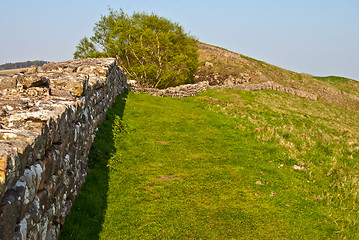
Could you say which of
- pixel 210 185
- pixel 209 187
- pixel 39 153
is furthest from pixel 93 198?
A: pixel 210 185

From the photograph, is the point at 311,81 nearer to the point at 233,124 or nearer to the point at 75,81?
the point at 233,124

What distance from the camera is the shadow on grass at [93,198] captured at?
19.7 ft

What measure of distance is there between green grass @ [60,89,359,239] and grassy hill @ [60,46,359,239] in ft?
0.10

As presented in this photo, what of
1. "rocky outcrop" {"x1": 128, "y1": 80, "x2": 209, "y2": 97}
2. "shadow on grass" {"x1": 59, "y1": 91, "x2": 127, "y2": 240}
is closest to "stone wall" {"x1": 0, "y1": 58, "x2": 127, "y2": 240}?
"shadow on grass" {"x1": 59, "y1": 91, "x2": 127, "y2": 240}

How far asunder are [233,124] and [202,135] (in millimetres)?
3828

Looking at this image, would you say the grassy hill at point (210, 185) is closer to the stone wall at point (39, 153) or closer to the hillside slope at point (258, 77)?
the stone wall at point (39, 153)

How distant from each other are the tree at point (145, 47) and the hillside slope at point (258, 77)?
14.2 m

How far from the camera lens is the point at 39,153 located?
4.42m

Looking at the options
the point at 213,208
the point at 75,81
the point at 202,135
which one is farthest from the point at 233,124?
the point at 75,81

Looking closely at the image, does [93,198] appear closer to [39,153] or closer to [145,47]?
[39,153]

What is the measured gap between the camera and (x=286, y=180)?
10.0 m

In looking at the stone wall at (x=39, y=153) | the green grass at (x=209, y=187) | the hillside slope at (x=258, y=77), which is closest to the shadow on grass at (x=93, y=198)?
the green grass at (x=209, y=187)

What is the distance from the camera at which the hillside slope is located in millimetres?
56219

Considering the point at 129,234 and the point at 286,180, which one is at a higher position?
the point at 286,180
